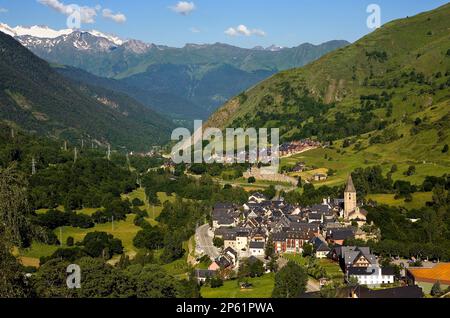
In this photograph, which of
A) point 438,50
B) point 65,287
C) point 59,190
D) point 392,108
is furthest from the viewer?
point 438,50

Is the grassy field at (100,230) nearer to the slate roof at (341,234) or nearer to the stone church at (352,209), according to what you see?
the slate roof at (341,234)

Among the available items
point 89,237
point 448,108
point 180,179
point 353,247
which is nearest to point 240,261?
point 353,247

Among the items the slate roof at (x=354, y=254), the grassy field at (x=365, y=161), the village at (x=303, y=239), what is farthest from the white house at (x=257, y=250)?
the grassy field at (x=365, y=161)

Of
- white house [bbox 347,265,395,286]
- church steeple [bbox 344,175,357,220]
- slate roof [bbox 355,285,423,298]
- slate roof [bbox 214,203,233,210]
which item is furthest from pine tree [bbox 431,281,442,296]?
slate roof [bbox 214,203,233,210]

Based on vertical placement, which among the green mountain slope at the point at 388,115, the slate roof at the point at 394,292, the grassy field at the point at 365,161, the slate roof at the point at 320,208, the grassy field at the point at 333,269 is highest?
the green mountain slope at the point at 388,115

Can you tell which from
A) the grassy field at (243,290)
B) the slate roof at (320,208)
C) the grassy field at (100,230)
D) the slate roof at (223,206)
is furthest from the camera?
the slate roof at (223,206)
